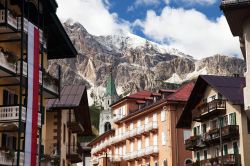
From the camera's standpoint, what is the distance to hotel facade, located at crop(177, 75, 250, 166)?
5500 centimetres

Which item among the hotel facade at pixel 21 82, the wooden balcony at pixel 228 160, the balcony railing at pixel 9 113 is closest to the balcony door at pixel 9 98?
the hotel facade at pixel 21 82

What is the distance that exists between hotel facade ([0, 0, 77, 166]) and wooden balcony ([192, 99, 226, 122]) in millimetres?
27075

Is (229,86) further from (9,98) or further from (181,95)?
(9,98)

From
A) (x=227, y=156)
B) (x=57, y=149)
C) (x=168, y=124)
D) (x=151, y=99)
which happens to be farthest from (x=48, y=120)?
(x=151, y=99)

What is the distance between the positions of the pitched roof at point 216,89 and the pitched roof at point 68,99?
1663 cm

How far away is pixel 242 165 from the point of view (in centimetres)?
5353

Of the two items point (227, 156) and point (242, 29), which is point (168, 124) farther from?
point (242, 29)

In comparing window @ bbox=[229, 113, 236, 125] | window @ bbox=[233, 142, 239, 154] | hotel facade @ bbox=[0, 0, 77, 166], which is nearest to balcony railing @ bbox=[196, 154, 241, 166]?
window @ bbox=[233, 142, 239, 154]

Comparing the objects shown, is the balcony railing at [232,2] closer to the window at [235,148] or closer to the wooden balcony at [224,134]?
the wooden balcony at [224,134]

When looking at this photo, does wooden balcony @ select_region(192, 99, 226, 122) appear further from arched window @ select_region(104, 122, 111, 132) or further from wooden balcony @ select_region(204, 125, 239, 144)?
arched window @ select_region(104, 122, 111, 132)

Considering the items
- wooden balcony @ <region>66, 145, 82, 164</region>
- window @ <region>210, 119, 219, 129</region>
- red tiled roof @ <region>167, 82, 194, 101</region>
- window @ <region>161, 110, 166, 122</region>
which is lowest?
wooden balcony @ <region>66, 145, 82, 164</region>

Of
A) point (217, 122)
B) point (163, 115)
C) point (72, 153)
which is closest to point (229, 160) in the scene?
point (217, 122)

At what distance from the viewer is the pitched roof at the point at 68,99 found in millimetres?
44812

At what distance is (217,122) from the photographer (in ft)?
199
